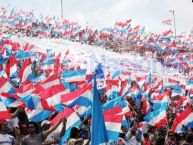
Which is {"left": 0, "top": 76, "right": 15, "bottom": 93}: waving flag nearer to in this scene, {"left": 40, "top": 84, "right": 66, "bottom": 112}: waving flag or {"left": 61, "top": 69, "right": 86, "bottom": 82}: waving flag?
{"left": 40, "top": 84, "right": 66, "bottom": 112}: waving flag

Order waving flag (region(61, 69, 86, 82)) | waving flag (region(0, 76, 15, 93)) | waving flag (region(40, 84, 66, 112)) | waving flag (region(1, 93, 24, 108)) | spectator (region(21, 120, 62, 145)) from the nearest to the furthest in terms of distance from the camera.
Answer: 1. spectator (region(21, 120, 62, 145))
2. waving flag (region(1, 93, 24, 108))
3. waving flag (region(40, 84, 66, 112))
4. waving flag (region(0, 76, 15, 93))
5. waving flag (region(61, 69, 86, 82))

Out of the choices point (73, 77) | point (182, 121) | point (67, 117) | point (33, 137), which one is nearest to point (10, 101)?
point (67, 117)

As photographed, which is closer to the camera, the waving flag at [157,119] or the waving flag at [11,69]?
the waving flag at [157,119]

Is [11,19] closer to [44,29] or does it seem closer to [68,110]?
[44,29]

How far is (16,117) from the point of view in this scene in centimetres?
878

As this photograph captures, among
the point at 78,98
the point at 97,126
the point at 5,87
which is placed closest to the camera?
the point at 97,126

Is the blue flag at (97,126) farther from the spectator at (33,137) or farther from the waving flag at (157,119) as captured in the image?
the waving flag at (157,119)

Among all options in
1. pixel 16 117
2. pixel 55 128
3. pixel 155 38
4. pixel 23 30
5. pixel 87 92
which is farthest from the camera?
pixel 155 38

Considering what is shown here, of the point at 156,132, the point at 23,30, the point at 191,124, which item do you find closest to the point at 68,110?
the point at 156,132

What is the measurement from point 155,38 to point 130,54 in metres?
4.47

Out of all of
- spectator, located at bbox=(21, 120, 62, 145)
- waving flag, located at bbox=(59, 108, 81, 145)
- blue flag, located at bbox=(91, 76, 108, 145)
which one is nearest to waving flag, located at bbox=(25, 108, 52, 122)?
waving flag, located at bbox=(59, 108, 81, 145)

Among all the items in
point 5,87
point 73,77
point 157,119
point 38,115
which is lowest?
point 157,119

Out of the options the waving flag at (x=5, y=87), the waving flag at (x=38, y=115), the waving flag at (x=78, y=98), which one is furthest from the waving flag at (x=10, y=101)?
the waving flag at (x=78, y=98)

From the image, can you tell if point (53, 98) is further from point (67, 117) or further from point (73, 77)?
point (73, 77)
